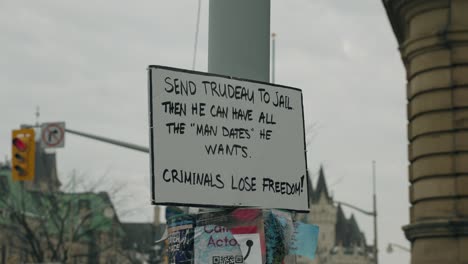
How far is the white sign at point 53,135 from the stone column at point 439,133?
8.45m

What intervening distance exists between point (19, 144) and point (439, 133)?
9730 millimetres

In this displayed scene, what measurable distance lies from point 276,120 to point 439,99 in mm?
18022

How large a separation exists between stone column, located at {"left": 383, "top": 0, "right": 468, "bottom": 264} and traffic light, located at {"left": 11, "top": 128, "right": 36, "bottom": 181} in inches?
350

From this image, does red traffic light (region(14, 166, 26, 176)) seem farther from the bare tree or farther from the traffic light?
the bare tree

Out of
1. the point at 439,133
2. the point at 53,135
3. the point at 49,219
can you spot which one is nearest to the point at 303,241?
the point at 439,133

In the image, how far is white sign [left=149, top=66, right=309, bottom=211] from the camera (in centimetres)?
454

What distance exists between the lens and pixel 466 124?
21.8 metres

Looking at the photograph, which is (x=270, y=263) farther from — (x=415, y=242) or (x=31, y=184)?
(x=31, y=184)

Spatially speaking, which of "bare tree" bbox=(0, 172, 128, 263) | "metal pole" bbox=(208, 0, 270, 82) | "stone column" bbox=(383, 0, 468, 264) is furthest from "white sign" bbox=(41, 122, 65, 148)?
"bare tree" bbox=(0, 172, 128, 263)

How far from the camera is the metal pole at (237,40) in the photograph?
16.0 ft

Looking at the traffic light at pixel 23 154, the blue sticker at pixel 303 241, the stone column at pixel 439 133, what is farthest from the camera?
the traffic light at pixel 23 154

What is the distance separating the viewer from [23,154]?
23.6m

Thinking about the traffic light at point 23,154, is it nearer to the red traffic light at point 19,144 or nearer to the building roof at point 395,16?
the red traffic light at point 19,144

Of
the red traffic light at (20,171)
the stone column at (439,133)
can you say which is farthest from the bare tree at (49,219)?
the stone column at (439,133)
